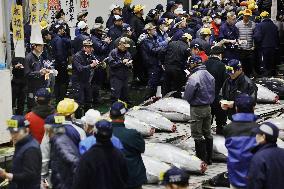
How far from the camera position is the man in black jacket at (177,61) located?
1599cm

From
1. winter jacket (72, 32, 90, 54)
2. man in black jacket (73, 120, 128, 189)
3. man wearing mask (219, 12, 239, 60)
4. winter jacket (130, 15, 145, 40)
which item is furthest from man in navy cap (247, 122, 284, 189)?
winter jacket (130, 15, 145, 40)

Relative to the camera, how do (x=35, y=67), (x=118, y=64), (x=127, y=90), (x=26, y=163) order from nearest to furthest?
(x=26, y=163)
(x=35, y=67)
(x=118, y=64)
(x=127, y=90)

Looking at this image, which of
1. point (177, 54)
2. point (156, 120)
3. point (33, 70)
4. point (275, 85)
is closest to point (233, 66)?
point (156, 120)

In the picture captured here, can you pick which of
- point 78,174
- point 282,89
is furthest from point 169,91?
point 78,174

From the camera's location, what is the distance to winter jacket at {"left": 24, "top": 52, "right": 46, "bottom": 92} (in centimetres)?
1434

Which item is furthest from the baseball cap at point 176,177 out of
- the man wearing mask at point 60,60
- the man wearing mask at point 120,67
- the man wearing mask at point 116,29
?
the man wearing mask at point 116,29

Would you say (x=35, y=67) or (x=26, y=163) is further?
(x=35, y=67)

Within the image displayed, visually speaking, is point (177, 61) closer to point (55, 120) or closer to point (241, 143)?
point (241, 143)

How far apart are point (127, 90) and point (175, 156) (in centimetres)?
437

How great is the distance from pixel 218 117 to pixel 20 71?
4227 mm

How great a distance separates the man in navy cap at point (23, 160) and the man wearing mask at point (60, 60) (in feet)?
25.3

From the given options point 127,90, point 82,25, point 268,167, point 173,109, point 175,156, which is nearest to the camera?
point 268,167

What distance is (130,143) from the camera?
30.3ft

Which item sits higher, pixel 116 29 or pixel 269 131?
pixel 116 29
